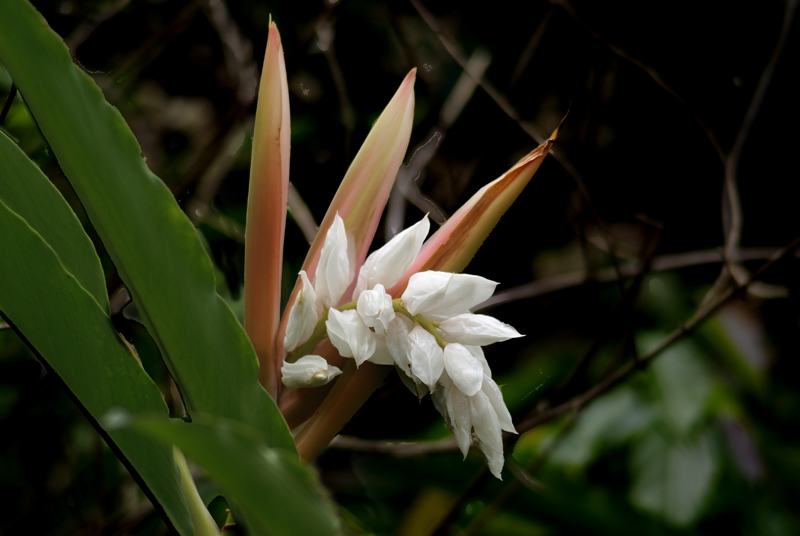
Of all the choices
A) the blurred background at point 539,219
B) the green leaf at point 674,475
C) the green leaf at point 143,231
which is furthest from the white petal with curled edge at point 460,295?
the green leaf at point 674,475

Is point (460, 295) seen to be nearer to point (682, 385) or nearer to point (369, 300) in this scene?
point (369, 300)

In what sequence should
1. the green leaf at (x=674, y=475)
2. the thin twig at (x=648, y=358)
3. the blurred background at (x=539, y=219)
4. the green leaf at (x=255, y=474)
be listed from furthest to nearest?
the green leaf at (x=674, y=475), the blurred background at (x=539, y=219), the thin twig at (x=648, y=358), the green leaf at (x=255, y=474)

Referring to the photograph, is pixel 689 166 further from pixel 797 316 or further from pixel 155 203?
pixel 155 203

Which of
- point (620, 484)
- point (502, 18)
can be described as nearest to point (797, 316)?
point (620, 484)

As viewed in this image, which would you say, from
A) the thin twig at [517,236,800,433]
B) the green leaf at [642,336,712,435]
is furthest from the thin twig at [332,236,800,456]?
the green leaf at [642,336,712,435]

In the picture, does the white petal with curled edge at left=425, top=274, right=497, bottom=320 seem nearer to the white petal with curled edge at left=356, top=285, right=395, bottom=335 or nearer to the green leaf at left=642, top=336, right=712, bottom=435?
the white petal with curled edge at left=356, top=285, right=395, bottom=335

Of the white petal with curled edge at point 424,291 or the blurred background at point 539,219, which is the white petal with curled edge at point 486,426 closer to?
the white petal with curled edge at point 424,291
